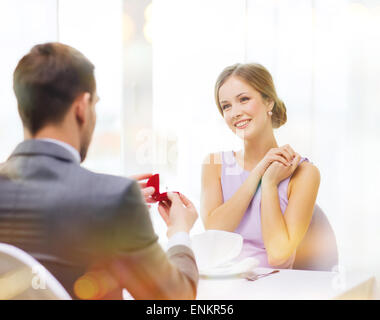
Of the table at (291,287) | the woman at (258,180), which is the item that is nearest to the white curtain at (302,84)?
the woman at (258,180)

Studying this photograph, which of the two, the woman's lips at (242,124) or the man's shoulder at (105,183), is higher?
the woman's lips at (242,124)

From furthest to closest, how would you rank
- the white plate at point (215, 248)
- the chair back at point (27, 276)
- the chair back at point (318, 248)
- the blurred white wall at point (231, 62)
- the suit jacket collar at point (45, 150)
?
the blurred white wall at point (231, 62) < the chair back at point (318, 248) < the white plate at point (215, 248) < the suit jacket collar at point (45, 150) < the chair back at point (27, 276)

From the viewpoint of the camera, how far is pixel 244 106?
1.74 metres

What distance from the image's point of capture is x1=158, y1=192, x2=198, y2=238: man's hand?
34.5 inches

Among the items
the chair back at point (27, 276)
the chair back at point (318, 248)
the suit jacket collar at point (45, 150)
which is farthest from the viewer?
the chair back at point (318, 248)

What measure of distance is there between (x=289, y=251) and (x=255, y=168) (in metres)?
0.33

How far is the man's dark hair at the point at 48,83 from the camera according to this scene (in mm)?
778

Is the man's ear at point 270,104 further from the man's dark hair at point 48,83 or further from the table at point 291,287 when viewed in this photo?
the man's dark hair at point 48,83

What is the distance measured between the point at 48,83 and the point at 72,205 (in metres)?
0.22

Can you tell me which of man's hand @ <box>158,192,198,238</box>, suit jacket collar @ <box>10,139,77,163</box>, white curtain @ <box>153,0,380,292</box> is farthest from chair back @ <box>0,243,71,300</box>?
white curtain @ <box>153,0,380,292</box>

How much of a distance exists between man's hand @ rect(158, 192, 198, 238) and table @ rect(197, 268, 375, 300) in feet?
0.55

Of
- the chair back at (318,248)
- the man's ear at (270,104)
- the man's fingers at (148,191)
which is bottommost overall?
the chair back at (318,248)

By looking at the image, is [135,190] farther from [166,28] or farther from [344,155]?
[166,28]

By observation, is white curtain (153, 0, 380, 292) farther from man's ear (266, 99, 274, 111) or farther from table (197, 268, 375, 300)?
table (197, 268, 375, 300)
